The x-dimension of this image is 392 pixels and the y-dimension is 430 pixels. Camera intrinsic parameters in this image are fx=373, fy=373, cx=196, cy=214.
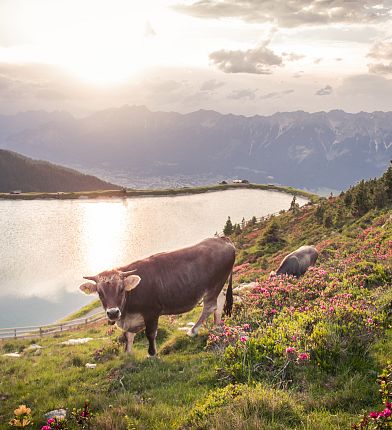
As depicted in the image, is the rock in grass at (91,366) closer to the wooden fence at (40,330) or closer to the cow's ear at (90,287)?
the cow's ear at (90,287)

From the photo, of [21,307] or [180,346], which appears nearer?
[180,346]

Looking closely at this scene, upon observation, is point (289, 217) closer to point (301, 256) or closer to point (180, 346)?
point (301, 256)

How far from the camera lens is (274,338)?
370 inches

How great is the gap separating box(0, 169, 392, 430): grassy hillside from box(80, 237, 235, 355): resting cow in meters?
1.10

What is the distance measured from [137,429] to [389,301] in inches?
298

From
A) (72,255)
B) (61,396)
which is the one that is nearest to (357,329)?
(61,396)

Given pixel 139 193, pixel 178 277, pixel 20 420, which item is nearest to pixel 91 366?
pixel 178 277

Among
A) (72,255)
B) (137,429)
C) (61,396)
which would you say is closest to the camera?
(137,429)

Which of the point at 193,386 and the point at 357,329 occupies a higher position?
the point at 357,329

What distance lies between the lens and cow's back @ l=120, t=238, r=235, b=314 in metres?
12.4

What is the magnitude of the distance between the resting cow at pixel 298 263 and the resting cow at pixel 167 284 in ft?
30.8

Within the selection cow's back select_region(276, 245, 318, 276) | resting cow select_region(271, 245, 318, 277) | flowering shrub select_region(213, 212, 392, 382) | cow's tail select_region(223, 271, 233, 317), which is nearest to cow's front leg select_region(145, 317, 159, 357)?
flowering shrub select_region(213, 212, 392, 382)

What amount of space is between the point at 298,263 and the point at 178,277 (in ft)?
41.9

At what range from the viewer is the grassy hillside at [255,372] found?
6648 mm
